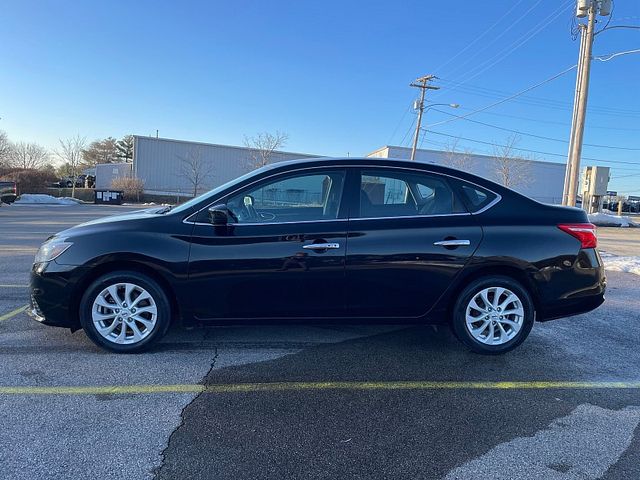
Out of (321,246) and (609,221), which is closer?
(321,246)

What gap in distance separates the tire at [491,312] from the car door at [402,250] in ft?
0.92

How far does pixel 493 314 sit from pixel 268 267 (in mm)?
2035

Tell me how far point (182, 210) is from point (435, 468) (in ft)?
9.17

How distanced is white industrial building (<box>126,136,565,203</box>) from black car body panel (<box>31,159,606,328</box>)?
47.1 metres

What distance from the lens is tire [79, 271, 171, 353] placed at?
3946 mm

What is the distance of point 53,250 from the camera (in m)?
3.96

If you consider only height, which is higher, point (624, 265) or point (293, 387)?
point (624, 265)

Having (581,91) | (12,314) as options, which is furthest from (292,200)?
(581,91)

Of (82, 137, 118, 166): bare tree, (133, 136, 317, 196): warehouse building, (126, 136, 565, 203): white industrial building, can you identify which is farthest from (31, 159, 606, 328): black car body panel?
(82, 137, 118, 166): bare tree

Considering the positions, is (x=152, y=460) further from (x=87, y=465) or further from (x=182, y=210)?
(x=182, y=210)

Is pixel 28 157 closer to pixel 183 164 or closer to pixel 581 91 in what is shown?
pixel 183 164

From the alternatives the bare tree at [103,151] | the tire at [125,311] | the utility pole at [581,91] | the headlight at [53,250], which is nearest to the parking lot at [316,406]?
the tire at [125,311]

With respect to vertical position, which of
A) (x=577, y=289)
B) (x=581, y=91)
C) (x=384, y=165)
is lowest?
(x=577, y=289)

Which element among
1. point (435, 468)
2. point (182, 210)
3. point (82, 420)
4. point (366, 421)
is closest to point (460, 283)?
point (366, 421)
